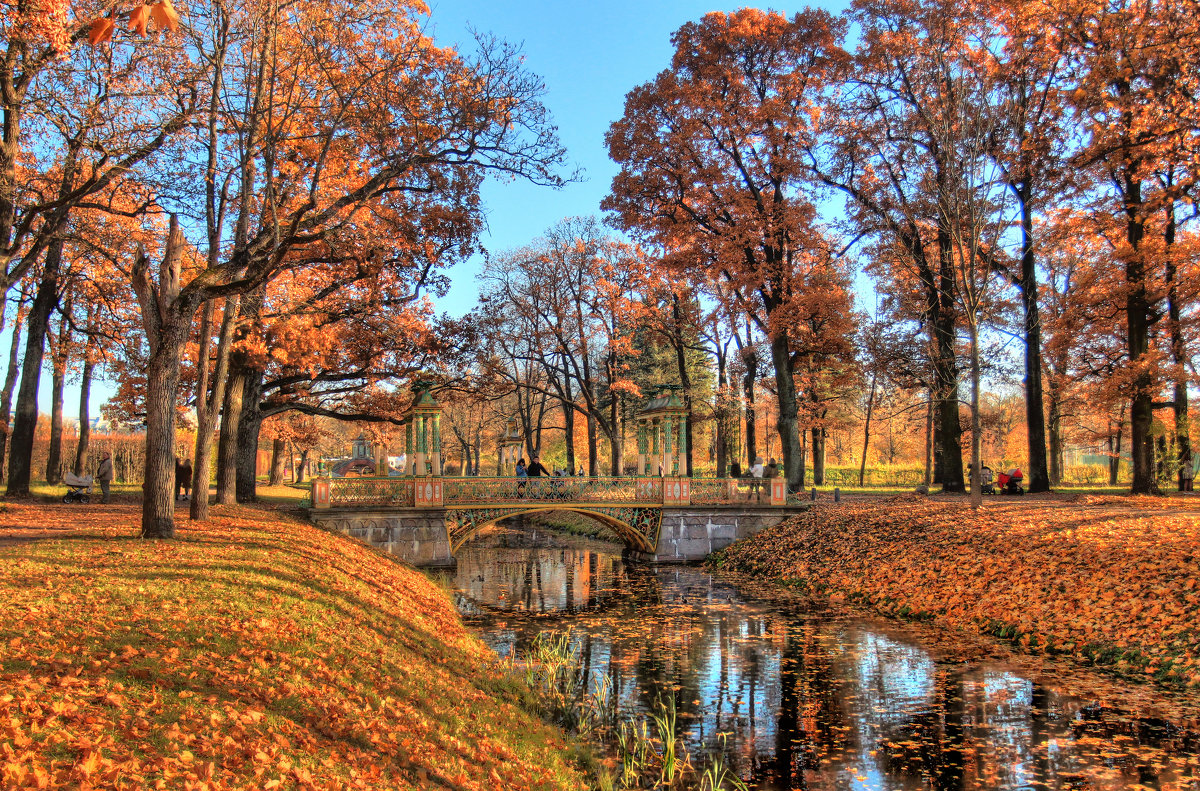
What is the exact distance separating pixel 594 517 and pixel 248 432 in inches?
407

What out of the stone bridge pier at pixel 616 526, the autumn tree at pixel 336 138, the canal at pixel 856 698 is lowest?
the canal at pixel 856 698

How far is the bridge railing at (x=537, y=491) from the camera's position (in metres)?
20.2

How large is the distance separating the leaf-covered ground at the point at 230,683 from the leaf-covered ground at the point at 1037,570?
781 cm

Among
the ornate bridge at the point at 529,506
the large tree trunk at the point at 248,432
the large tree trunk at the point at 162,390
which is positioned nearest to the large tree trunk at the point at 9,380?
the large tree trunk at the point at 248,432

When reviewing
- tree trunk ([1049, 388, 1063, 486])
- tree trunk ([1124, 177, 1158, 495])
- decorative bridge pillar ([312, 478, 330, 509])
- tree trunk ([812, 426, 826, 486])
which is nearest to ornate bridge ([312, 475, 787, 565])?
decorative bridge pillar ([312, 478, 330, 509])

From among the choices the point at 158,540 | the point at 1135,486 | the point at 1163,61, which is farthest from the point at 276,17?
the point at 1135,486

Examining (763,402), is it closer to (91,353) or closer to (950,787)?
(91,353)

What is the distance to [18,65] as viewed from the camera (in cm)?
1238

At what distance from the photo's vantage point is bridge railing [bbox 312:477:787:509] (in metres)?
20.2

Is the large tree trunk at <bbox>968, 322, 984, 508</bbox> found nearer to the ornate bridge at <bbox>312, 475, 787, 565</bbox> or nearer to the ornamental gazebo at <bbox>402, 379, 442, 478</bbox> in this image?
the ornate bridge at <bbox>312, 475, 787, 565</bbox>

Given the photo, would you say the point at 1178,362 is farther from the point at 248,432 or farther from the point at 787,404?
the point at 248,432

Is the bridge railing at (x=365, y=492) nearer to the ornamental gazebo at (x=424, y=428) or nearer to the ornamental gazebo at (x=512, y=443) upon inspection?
the ornamental gazebo at (x=424, y=428)

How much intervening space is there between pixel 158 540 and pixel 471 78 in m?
8.49

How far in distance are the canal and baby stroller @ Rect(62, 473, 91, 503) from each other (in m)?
10.6
